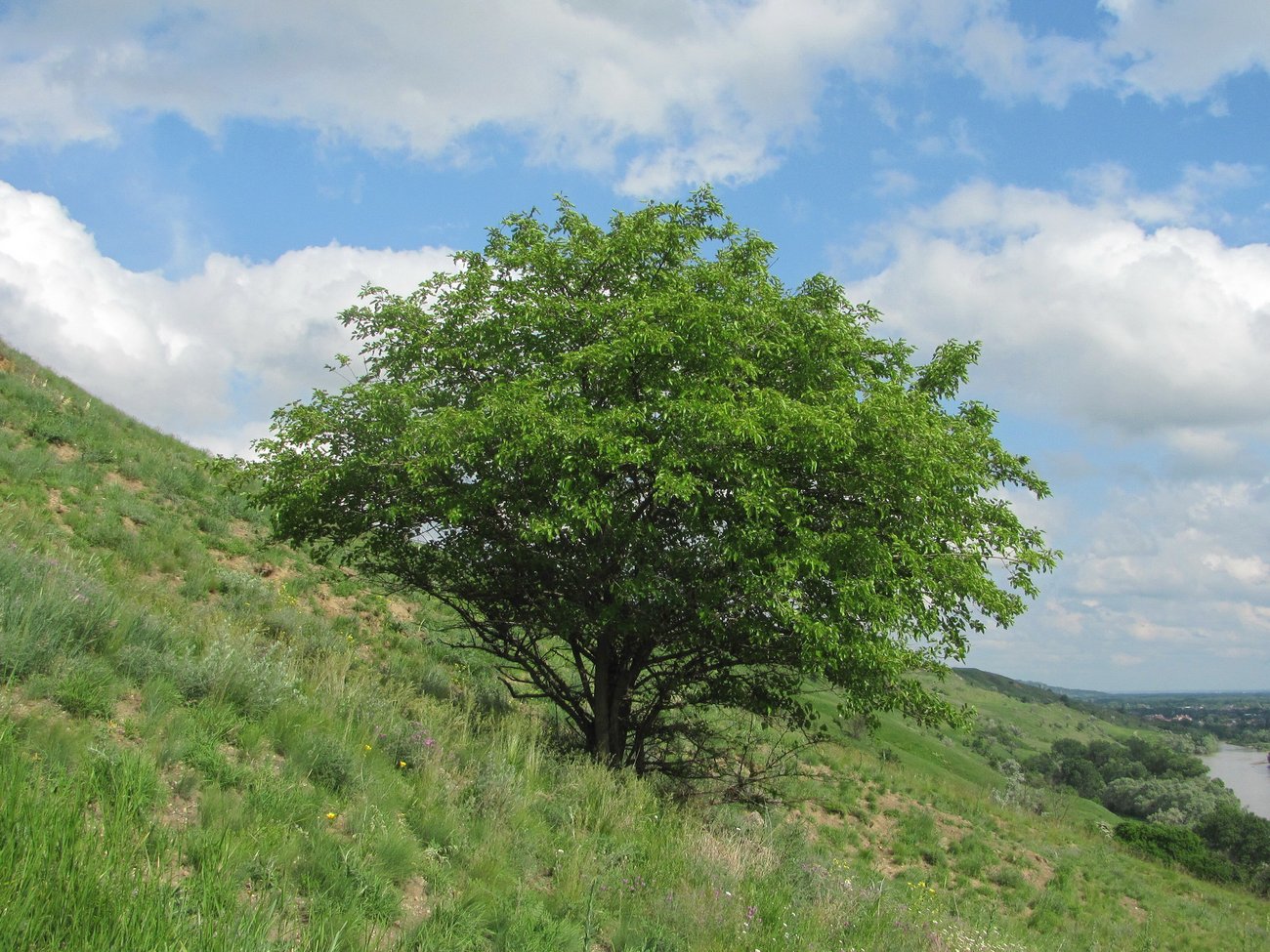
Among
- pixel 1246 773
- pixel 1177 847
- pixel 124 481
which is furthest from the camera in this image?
pixel 1246 773

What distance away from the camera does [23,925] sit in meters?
3.04

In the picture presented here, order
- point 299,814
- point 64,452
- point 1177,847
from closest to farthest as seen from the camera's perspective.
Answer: point 299,814 → point 64,452 → point 1177,847

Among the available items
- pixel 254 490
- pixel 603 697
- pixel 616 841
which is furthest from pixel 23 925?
pixel 254 490

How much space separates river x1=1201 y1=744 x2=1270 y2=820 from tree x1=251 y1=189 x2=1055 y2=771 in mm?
86206

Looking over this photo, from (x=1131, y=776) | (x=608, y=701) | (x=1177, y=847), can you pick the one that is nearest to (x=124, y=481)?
(x=608, y=701)

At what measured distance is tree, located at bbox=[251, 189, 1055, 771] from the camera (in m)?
8.61

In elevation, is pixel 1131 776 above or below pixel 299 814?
below

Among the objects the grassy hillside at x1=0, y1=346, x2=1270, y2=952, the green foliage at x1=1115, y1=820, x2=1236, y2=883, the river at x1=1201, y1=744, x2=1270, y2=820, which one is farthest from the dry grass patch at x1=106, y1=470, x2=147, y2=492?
the river at x1=1201, y1=744, x2=1270, y2=820

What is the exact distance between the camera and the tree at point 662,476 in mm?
8609

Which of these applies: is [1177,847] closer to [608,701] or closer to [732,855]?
[608,701]

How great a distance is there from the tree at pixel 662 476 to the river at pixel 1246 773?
86.2 meters

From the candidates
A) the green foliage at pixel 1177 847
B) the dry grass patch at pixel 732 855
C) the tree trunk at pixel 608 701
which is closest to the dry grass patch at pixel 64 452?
the tree trunk at pixel 608 701

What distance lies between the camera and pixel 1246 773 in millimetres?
121375

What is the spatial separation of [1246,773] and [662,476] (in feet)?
507
